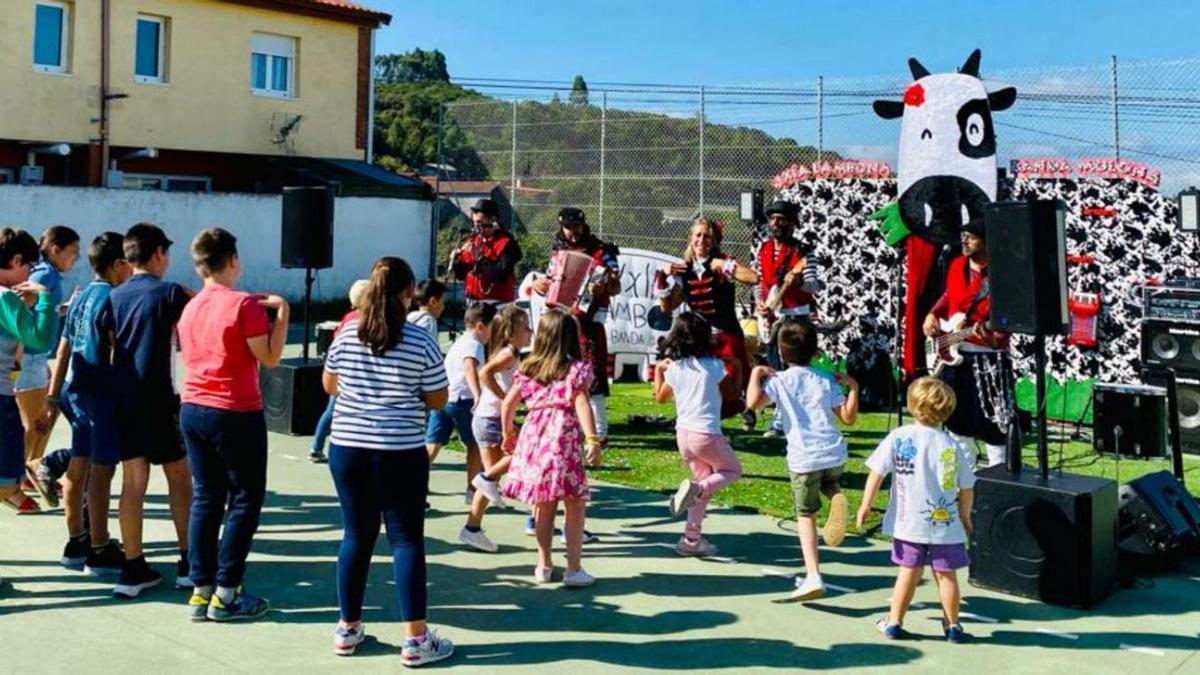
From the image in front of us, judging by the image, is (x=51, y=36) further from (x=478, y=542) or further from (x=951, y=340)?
(x=951, y=340)

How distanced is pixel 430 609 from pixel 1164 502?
12.9 feet

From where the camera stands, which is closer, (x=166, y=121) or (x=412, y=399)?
(x=412, y=399)

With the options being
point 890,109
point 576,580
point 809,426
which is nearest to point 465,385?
point 576,580

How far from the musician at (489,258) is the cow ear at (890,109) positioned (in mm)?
3080

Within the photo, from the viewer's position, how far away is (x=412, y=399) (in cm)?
490

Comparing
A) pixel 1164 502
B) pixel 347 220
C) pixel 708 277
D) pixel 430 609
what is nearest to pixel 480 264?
pixel 708 277

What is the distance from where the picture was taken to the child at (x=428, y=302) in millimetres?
7359

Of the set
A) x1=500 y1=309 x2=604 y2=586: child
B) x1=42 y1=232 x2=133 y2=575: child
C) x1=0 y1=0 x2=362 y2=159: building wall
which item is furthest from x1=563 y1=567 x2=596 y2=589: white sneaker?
x1=0 y1=0 x2=362 y2=159: building wall

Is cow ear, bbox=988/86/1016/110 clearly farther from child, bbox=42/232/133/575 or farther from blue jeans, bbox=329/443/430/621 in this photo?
child, bbox=42/232/133/575

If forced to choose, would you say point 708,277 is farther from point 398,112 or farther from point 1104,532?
point 398,112

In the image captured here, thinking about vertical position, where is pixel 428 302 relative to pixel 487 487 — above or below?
above

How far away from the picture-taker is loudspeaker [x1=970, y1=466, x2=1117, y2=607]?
5.84 metres

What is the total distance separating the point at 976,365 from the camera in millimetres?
7422

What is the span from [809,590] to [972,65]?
5.10 metres
